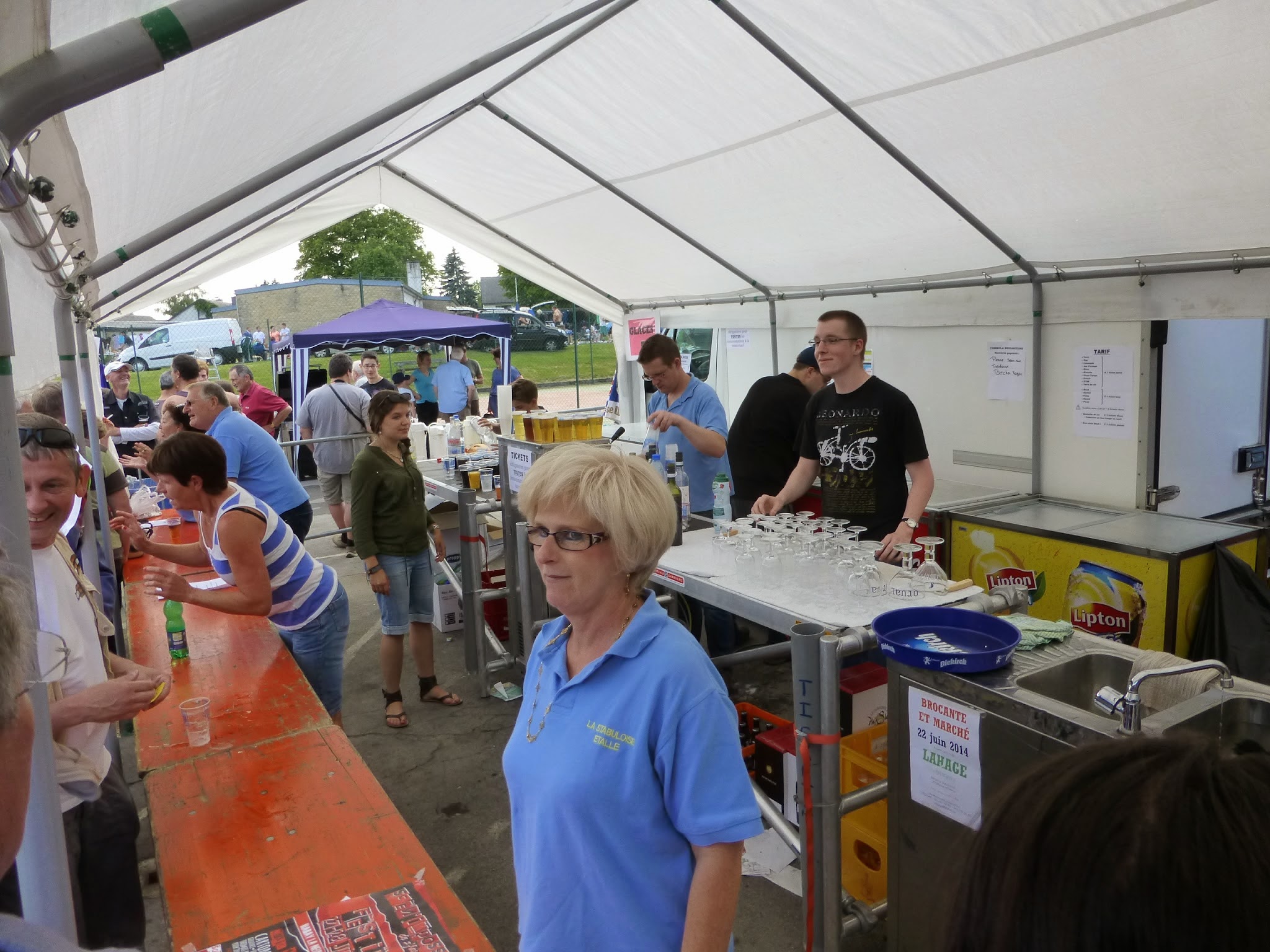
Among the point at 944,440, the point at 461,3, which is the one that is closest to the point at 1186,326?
the point at 944,440

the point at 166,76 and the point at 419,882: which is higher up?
the point at 166,76

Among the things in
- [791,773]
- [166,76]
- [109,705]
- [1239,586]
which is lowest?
[791,773]

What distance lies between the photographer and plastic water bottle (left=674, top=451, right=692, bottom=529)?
4.47 meters

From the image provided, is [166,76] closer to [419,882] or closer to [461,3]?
[461,3]

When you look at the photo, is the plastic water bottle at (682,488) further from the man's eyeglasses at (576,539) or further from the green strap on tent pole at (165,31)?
the green strap on tent pole at (165,31)

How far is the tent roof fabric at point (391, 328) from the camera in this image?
1196 centimetres

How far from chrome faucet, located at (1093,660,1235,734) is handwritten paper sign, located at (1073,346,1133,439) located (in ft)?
11.0

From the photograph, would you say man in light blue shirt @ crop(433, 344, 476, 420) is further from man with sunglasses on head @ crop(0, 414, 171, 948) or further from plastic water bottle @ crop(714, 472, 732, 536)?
man with sunglasses on head @ crop(0, 414, 171, 948)

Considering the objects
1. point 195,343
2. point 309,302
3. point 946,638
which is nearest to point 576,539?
point 946,638

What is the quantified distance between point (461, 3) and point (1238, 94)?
3.07 metres

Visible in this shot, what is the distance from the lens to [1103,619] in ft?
15.5

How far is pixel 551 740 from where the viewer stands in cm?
164

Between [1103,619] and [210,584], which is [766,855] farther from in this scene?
[210,584]

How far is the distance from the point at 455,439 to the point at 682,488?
377 centimetres
